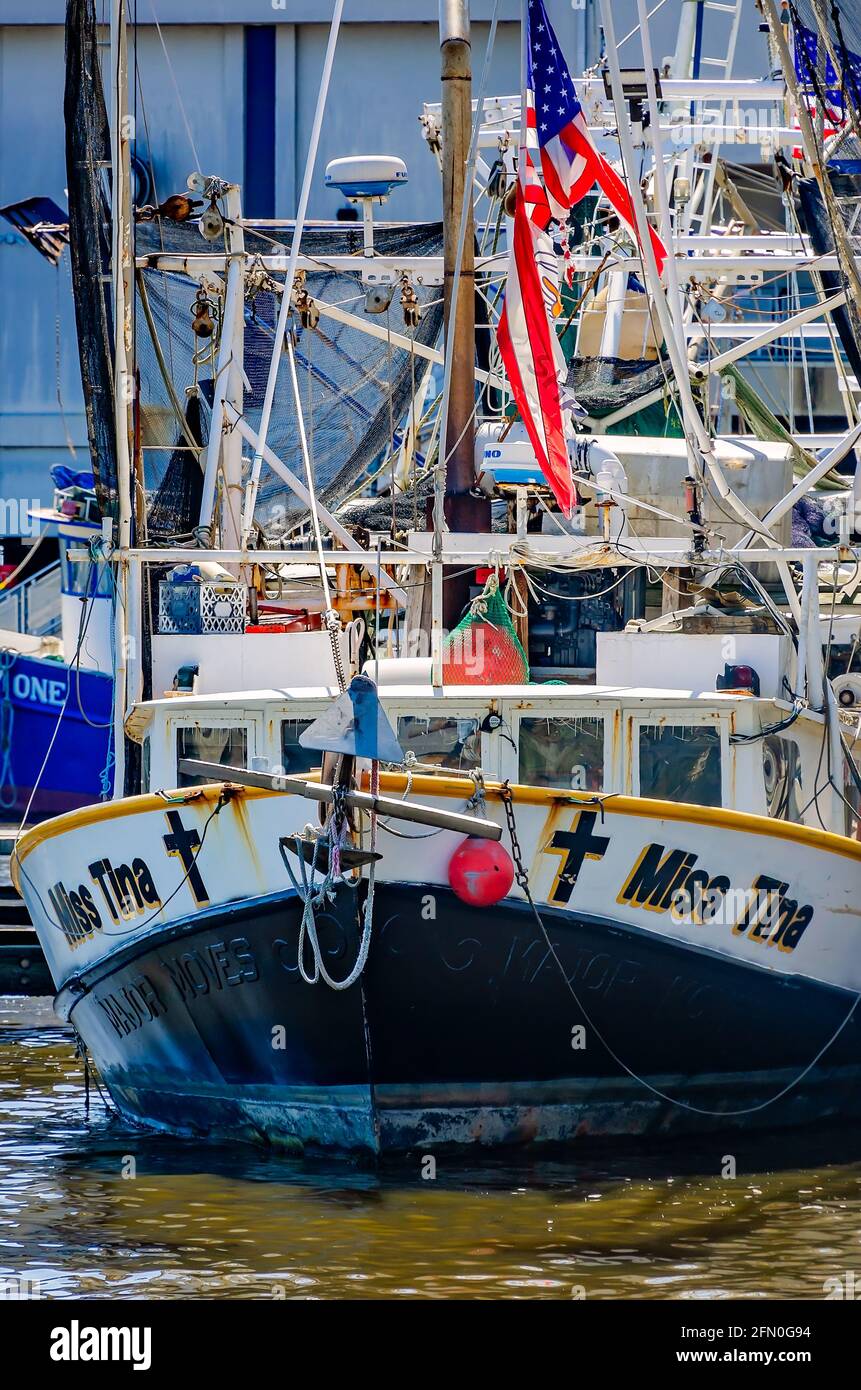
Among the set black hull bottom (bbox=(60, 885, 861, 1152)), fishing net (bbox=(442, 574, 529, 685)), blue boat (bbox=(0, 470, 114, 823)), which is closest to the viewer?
black hull bottom (bbox=(60, 885, 861, 1152))

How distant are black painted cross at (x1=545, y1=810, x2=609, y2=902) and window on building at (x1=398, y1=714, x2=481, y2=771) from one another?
1094 millimetres

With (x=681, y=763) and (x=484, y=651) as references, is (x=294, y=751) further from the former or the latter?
(x=681, y=763)

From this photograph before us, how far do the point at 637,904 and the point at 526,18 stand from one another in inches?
235

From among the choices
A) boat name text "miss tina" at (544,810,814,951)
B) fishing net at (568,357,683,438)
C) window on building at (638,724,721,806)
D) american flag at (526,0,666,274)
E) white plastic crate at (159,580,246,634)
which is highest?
american flag at (526,0,666,274)

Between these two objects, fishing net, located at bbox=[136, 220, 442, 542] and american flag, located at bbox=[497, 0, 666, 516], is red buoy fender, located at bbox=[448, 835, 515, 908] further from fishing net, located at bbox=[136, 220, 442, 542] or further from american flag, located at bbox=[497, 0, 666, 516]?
fishing net, located at bbox=[136, 220, 442, 542]

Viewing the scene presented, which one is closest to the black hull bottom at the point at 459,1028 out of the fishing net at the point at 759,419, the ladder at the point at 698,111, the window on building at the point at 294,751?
the window on building at the point at 294,751

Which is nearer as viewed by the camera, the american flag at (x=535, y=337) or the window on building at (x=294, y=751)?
the window on building at (x=294, y=751)

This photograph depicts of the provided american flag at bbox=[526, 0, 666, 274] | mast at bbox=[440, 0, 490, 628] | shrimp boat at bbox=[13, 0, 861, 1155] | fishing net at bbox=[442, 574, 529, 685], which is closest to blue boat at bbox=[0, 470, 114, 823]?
shrimp boat at bbox=[13, 0, 861, 1155]

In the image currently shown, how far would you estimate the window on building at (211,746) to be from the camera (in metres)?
12.4

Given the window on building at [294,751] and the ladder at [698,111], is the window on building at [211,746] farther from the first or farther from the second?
the ladder at [698,111]

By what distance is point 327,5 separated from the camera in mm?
32062

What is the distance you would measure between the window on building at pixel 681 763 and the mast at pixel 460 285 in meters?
2.78

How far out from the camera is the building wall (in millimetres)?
32125
